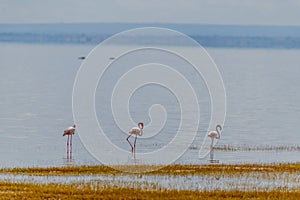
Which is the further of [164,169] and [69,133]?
[69,133]

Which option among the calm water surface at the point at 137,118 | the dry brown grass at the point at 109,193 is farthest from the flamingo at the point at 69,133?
the dry brown grass at the point at 109,193

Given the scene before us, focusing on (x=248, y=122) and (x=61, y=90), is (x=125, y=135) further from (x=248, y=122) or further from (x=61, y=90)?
(x=61, y=90)

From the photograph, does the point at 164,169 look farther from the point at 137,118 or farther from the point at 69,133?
the point at 137,118

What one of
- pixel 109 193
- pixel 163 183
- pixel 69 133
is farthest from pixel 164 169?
pixel 69 133

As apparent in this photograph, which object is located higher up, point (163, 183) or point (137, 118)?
point (137, 118)

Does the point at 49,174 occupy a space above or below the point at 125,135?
below

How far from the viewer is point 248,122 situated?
56500mm

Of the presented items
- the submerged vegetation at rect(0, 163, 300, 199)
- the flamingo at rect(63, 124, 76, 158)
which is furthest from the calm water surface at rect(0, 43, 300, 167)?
the submerged vegetation at rect(0, 163, 300, 199)

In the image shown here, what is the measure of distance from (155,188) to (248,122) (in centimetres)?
3147

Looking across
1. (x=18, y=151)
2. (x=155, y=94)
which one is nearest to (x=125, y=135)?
(x=18, y=151)

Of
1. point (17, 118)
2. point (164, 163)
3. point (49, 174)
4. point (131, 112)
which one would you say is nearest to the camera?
point (49, 174)

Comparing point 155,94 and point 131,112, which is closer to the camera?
point 131,112

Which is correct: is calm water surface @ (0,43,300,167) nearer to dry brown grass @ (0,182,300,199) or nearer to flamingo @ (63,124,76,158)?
flamingo @ (63,124,76,158)

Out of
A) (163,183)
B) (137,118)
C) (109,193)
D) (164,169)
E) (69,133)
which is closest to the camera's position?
(109,193)
